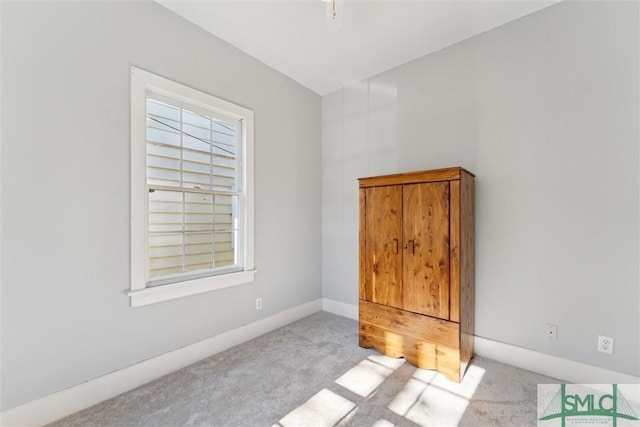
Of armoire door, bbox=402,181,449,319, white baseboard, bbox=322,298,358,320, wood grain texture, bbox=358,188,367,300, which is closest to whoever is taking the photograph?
armoire door, bbox=402,181,449,319

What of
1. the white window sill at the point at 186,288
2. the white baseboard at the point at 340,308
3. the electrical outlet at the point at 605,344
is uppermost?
the white window sill at the point at 186,288

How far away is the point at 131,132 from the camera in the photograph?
1903 mm

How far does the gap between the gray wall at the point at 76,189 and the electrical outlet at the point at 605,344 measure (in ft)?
9.31

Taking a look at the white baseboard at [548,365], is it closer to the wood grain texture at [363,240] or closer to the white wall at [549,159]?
the white wall at [549,159]

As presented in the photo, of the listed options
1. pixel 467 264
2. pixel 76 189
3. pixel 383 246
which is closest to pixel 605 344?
pixel 467 264

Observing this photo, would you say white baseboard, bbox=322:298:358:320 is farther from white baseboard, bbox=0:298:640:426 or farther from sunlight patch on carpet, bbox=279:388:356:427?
sunlight patch on carpet, bbox=279:388:356:427

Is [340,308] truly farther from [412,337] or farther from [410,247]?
[410,247]

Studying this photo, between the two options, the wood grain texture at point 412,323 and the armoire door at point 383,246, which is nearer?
the wood grain texture at point 412,323

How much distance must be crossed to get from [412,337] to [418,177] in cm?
127

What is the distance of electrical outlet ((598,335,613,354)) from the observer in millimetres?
1826

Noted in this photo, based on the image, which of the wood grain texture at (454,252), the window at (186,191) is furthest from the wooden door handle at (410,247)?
the window at (186,191)

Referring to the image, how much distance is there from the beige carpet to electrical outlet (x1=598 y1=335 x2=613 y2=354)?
375 mm

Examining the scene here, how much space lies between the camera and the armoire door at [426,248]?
6.70 feet

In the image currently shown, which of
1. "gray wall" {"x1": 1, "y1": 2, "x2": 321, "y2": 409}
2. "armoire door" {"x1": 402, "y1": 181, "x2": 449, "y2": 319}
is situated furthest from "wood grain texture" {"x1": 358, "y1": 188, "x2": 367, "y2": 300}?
"gray wall" {"x1": 1, "y1": 2, "x2": 321, "y2": 409}
